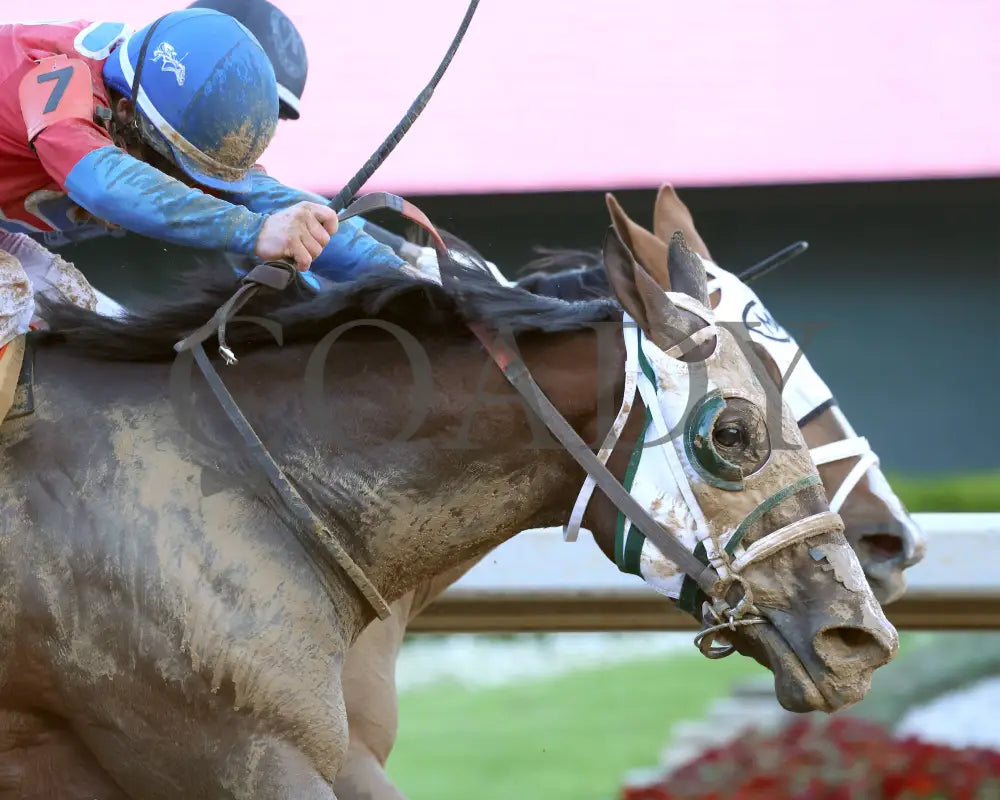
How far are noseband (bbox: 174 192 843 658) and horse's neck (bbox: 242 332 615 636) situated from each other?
4 cm

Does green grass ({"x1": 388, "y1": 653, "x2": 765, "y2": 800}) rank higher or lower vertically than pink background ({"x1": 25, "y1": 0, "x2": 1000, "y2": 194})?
lower

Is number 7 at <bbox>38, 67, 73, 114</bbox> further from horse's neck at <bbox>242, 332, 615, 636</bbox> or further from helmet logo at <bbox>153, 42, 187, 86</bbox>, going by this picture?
horse's neck at <bbox>242, 332, 615, 636</bbox>

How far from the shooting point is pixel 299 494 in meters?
2.65

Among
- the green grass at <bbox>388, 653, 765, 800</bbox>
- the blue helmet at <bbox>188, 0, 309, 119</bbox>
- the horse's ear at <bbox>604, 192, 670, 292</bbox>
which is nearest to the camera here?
the horse's ear at <bbox>604, 192, 670, 292</bbox>

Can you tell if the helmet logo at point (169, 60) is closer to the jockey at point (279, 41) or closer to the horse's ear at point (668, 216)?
the jockey at point (279, 41)

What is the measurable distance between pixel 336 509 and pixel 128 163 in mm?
739

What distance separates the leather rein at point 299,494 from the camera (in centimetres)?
259

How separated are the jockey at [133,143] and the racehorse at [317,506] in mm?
201

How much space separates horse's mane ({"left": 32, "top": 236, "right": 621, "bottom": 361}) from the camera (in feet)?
8.91

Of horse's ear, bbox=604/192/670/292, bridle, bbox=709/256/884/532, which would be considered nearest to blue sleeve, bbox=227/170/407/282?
horse's ear, bbox=604/192/670/292

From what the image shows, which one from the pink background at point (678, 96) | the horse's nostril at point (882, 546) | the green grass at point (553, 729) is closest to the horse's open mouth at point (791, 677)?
the horse's nostril at point (882, 546)

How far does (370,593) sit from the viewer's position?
2680mm

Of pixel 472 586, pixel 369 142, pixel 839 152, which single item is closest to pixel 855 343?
pixel 839 152

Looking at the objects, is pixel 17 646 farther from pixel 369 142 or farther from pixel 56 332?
pixel 369 142
